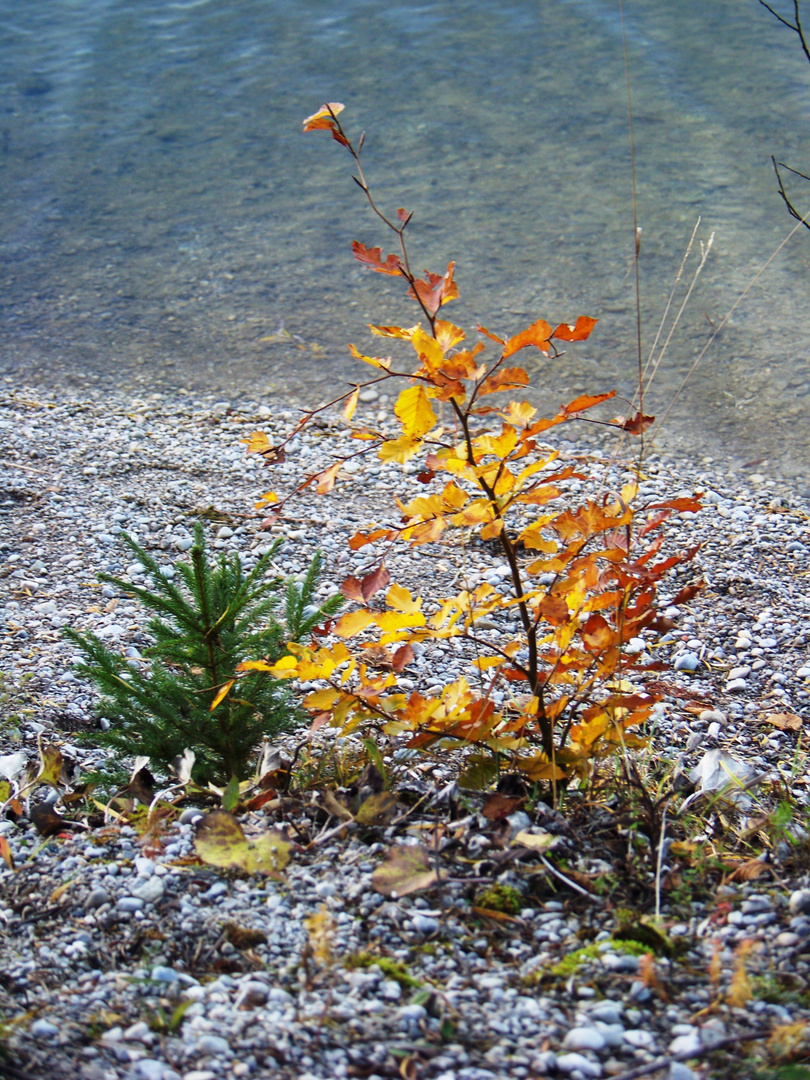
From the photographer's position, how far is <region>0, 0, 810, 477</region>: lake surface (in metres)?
5.38

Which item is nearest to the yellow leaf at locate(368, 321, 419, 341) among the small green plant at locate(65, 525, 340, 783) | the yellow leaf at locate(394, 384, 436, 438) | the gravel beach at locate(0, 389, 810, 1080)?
the yellow leaf at locate(394, 384, 436, 438)

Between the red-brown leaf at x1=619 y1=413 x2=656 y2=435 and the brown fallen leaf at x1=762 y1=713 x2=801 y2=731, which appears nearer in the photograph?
the red-brown leaf at x1=619 y1=413 x2=656 y2=435

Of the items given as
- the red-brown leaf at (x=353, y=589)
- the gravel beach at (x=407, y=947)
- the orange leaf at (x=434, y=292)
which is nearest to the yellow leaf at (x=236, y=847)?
the gravel beach at (x=407, y=947)

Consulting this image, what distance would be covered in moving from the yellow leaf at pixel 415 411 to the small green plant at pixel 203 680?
0.60m

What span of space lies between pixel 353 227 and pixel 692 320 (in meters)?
2.66

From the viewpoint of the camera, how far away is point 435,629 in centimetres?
171

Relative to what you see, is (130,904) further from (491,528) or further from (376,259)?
(376,259)

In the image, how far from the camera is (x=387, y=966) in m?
1.43

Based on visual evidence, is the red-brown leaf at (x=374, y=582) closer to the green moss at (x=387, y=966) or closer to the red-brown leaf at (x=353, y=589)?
the red-brown leaf at (x=353, y=589)

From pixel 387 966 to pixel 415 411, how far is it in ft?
3.04

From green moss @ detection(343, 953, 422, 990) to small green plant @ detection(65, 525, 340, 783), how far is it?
0.71 meters

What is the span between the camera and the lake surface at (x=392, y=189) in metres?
5.38

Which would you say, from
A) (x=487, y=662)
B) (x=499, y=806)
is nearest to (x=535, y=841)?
(x=499, y=806)

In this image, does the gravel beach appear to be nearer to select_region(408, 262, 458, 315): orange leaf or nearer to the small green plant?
the small green plant
